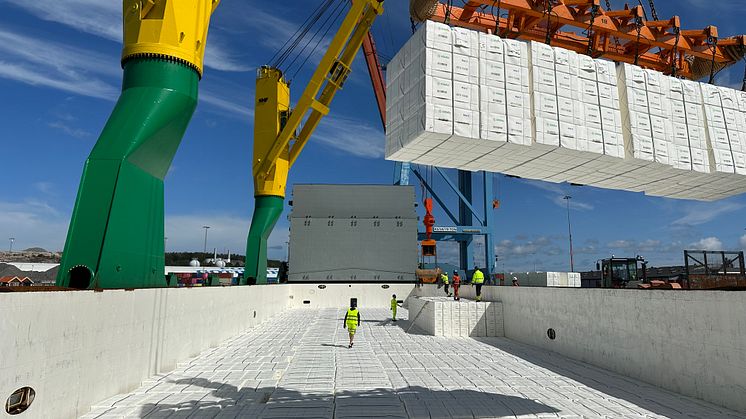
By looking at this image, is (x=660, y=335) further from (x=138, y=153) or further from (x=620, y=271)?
(x=138, y=153)

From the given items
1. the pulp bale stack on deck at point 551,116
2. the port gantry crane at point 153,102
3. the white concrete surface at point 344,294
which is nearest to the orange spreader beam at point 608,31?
the port gantry crane at point 153,102

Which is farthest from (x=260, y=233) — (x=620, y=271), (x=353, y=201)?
(x=620, y=271)

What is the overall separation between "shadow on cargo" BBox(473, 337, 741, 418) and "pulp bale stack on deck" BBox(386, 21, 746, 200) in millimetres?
4909

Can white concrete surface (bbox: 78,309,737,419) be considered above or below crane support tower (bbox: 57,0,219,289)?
below

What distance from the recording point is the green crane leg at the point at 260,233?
26219 mm

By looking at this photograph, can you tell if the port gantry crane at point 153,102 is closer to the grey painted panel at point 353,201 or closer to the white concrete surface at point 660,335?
the white concrete surface at point 660,335

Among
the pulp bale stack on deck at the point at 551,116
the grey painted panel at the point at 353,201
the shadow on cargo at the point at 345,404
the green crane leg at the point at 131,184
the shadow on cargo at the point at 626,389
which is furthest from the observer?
the grey painted panel at the point at 353,201

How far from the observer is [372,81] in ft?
154

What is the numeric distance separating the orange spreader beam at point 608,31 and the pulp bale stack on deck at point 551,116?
15.1 ft

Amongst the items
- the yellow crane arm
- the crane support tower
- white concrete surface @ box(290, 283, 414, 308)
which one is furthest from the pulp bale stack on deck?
white concrete surface @ box(290, 283, 414, 308)

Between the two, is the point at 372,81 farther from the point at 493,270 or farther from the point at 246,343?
the point at 246,343

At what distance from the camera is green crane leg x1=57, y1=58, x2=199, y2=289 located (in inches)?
396

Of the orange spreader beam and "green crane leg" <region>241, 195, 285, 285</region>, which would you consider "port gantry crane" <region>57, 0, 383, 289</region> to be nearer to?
the orange spreader beam

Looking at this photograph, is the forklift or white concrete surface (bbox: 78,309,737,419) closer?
white concrete surface (bbox: 78,309,737,419)
